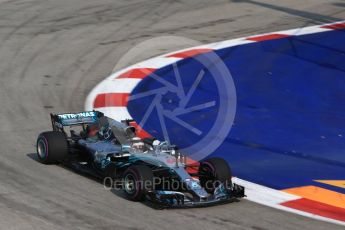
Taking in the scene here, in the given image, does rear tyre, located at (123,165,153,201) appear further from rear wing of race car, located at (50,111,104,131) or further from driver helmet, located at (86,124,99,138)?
rear wing of race car, located at (50,111,104,131)

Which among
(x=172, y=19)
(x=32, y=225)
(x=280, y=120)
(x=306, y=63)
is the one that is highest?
(x=172, y=19)

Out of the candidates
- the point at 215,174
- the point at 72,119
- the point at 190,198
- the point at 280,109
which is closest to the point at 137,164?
the point at 190,198

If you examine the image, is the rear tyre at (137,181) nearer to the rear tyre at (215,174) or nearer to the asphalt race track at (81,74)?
the asphalt race track at (81,74)

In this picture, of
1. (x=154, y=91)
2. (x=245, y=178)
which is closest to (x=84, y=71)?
(x=154, y=91)

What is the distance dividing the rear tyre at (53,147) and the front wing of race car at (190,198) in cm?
191

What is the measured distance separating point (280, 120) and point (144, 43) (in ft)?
19.1

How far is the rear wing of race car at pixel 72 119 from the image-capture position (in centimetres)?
1149

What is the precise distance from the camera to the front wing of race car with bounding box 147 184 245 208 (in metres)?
9.14

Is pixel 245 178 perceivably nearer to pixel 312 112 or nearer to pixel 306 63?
pixel 312 112

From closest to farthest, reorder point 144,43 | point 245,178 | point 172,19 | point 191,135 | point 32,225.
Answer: point 32,225 < point 245,178 < point 191,135 < point 144,43 < point 172,19

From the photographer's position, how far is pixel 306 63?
655 inches

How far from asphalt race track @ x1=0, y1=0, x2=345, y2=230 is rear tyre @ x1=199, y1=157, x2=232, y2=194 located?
0.36 m

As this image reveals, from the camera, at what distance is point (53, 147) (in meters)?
10.7

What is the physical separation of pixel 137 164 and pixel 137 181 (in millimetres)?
715
